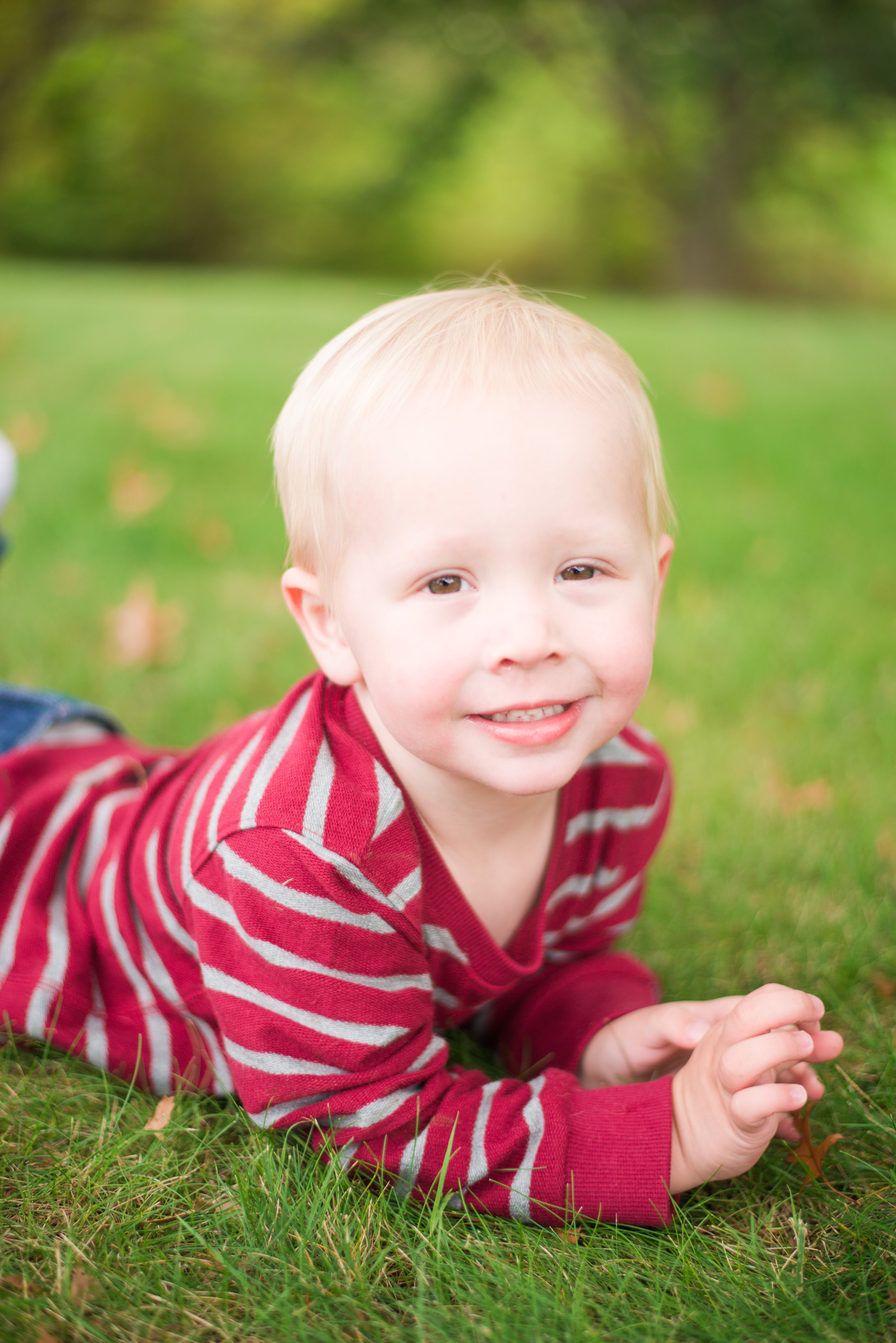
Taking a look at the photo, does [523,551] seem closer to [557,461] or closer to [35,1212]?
[557,461]

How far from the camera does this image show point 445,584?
120 cm

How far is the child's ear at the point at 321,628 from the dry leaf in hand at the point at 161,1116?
0.60 m

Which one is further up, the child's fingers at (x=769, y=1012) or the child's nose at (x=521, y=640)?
the child's nose at (x=521, y=640)

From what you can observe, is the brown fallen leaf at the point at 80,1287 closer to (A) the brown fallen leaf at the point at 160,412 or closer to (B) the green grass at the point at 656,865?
(B) the green grass at the point at 656,865

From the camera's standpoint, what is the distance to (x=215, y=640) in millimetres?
2910

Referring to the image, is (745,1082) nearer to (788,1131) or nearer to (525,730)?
(788,1131)

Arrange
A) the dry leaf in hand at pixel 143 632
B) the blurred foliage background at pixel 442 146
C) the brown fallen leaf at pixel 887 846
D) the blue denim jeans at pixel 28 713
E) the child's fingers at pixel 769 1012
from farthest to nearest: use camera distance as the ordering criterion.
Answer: the blurred foliage background at pixel 442 146 < the dry leaf in hand at pixel 143 632 < the brown fallen leaf at pixel 887 846 < the blue denim jeans at pixel 28 713 < the child's fingers at pixel 769 1012

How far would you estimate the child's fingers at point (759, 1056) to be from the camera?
122 cm

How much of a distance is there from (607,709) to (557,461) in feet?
0.92

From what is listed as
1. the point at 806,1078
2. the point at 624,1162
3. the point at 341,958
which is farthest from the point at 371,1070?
the point at 806,1078

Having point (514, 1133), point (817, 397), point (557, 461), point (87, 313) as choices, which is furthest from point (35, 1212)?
point (87, 313)

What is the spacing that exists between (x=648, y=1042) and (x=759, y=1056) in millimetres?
270

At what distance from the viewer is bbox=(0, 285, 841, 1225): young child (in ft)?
3.88

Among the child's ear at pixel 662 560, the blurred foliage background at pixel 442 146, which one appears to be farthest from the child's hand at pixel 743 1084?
the blurred foliage background at pixel 442 146
